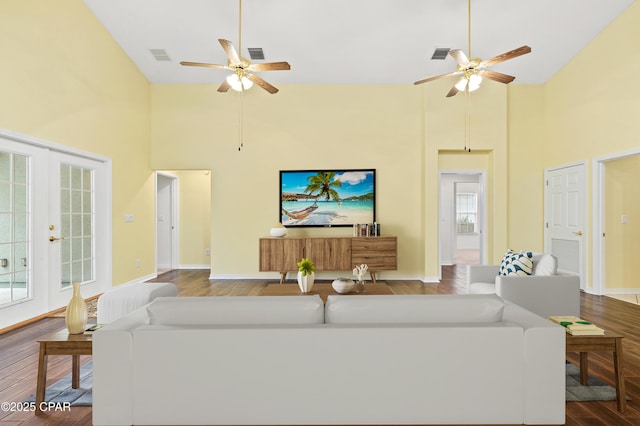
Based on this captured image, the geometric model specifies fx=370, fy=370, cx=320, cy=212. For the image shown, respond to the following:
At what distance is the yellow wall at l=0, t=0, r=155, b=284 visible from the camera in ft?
12.8

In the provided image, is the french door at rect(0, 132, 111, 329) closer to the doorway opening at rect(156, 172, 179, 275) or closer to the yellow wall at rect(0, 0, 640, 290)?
the yellow wall at rect(0, 0, 640, 290)

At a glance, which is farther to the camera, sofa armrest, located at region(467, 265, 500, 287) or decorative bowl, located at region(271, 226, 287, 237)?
decorative bowl, located at region(271, 226, 287, 237)

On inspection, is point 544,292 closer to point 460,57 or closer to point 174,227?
point 460,57

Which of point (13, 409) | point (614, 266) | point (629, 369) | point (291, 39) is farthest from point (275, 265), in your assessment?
point (614, 266)

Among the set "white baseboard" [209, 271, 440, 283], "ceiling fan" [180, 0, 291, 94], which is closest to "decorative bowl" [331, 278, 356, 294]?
"ceiling fan" [180, 0, 291, 94]

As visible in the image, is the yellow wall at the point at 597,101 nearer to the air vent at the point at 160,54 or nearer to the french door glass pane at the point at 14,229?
the air vent at the point at 160,54

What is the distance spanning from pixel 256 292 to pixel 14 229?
303 centimetres

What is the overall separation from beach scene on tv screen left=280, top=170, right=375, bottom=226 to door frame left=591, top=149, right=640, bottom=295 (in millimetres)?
3309

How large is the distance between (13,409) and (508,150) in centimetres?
718

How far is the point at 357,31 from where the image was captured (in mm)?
5352

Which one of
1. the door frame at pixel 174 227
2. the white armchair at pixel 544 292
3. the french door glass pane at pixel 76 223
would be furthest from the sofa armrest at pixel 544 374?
the door frame at pixel 174 227

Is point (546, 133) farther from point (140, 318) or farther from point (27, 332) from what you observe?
point (27, 332)

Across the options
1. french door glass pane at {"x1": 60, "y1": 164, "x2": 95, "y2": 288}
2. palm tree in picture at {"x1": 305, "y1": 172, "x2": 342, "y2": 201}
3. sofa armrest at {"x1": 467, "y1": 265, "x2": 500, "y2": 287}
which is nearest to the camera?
sofa armrest at {"x1": 467, "y1": 265, "x2": 500, "y2": 287}

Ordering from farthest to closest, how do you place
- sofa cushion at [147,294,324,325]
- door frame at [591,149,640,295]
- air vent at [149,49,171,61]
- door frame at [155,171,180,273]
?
door frame at [155,171,180,273] < air vent at [149,49,171,61] < door frame at [591,149,640,295] < sofa cushion at [147,294,324,325]
